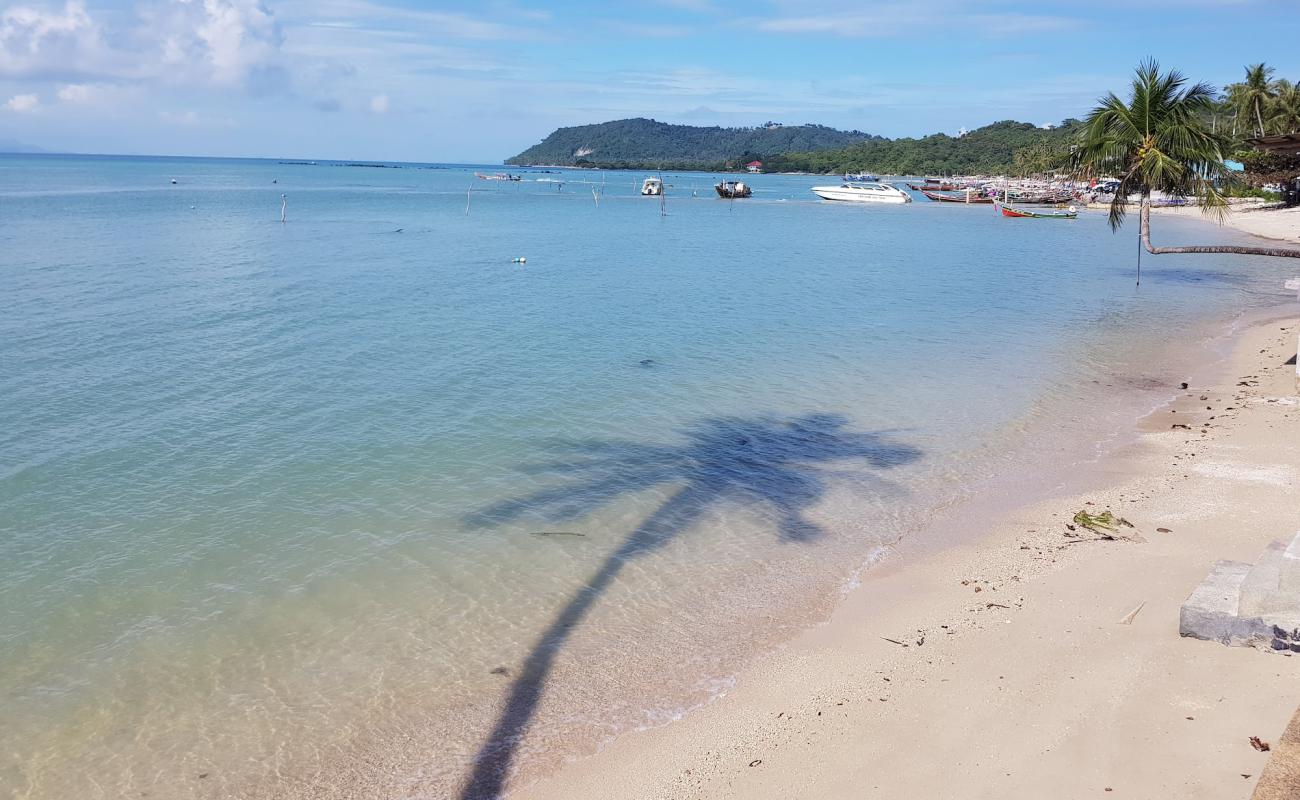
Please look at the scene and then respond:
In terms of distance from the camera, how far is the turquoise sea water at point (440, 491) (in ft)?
26.0

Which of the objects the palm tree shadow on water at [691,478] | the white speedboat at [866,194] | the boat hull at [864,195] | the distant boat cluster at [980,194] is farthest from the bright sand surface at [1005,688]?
the white speedboat at [866,194]

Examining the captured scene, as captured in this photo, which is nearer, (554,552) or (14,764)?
(14,764)

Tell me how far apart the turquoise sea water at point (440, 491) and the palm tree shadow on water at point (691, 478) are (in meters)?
0.06

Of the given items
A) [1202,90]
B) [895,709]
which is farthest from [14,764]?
[1202,90]

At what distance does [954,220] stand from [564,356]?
70039mm

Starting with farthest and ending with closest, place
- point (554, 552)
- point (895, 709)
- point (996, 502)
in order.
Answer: point (996, 502)
point (554, 552)
point (895, 709)

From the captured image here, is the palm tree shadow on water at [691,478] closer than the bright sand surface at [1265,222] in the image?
Yes

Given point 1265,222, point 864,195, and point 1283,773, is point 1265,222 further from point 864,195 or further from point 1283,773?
point 1283,773

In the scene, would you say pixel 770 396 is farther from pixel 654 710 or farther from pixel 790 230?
pixel 790 230

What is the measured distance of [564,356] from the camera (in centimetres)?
2261

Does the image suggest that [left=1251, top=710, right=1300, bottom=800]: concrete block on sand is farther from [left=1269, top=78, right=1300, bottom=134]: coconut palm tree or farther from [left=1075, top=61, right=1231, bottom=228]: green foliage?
[left=1269, top=78, right=1300, bottom=134]: coconut palm tree

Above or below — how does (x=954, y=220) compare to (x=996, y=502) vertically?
above

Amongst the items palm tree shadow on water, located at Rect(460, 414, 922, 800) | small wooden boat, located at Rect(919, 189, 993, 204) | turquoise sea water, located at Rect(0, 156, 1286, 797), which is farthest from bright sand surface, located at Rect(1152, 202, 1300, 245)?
palm tree shadow on water, located at Rect(460, 414, 922, 800)

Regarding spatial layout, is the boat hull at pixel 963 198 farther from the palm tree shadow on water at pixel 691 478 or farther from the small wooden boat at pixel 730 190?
the palm tree shadow on water at pixel 691 478
